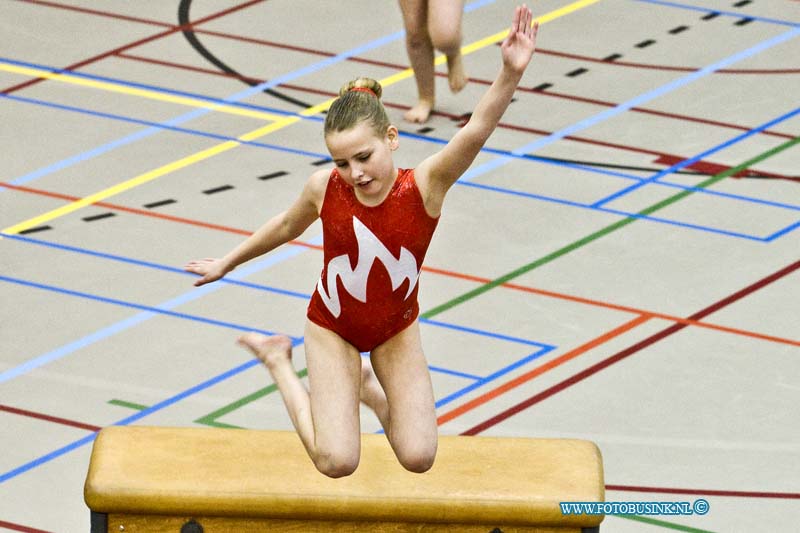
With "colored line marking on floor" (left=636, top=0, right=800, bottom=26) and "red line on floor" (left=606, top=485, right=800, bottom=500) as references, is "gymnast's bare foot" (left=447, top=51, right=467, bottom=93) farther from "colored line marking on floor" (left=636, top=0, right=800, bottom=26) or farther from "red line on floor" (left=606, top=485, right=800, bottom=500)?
"red line on floor" (left=606, top=485, right=800, bottom=500)

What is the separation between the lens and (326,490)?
619 cm

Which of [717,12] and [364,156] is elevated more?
[364,156]

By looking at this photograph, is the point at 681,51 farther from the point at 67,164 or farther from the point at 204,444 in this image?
the point at 204,444

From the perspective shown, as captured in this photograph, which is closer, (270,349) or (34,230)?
(270,349)

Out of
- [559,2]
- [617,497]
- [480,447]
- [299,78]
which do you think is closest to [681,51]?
[559,2]

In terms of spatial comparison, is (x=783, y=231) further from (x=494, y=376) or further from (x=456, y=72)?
(x=494, y=376)

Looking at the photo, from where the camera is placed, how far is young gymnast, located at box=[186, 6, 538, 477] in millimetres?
5730

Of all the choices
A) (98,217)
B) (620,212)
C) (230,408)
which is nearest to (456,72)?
(620,212)

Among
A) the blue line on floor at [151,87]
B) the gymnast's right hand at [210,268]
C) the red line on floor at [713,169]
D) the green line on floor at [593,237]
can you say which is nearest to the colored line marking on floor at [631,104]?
the red line on floor at [713,169]

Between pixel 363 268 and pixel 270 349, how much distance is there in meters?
0.57

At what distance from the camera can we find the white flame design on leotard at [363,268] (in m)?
5.89

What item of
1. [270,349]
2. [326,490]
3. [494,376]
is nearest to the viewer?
[326,490]

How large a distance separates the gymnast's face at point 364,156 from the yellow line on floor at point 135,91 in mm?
5434

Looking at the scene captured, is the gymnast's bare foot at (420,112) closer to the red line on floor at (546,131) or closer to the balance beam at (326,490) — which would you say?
the red line on floor at (546,131)
